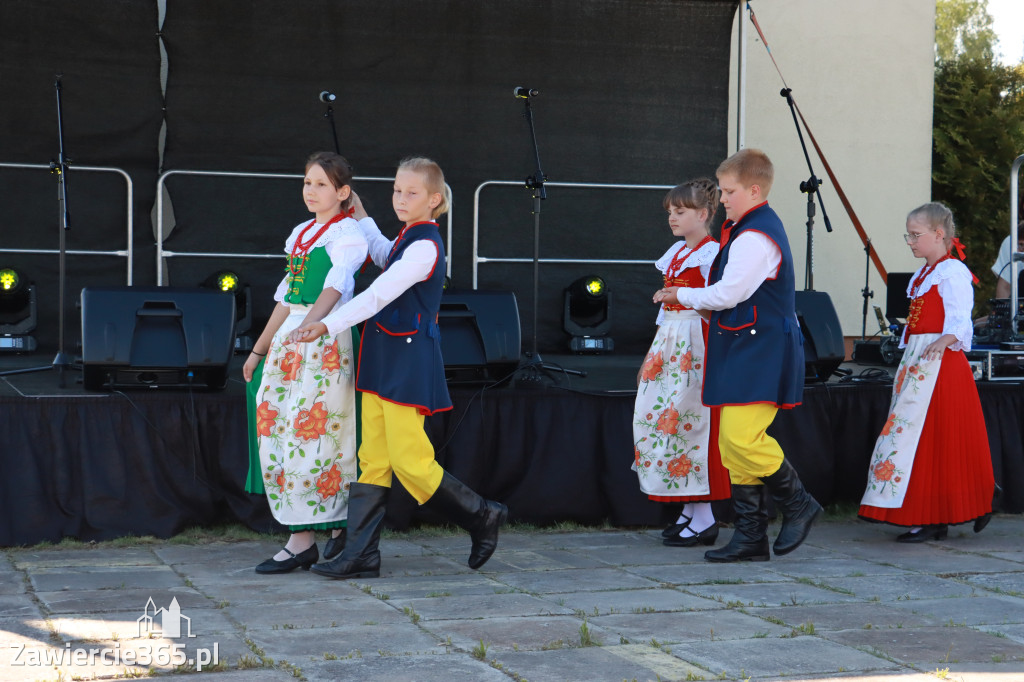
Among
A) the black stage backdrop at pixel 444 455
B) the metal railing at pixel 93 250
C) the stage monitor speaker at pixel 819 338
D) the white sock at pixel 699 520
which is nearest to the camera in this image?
Answer: the black stage backdrop at pixel 444 455

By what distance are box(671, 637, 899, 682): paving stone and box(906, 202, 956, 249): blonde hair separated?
71.8 inches

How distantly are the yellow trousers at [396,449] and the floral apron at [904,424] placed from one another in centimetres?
173

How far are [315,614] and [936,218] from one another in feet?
8.12

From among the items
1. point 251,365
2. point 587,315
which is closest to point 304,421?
point 251,365

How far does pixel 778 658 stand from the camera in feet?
7.80

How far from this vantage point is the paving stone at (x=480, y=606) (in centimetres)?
273

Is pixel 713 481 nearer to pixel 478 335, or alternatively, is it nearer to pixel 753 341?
pixel 753 341

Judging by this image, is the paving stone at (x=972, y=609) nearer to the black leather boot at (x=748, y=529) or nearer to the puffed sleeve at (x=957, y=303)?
the black leather boot at (x=748, y=529)

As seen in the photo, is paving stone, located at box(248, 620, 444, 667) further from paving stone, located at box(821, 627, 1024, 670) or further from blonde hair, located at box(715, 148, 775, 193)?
blonde hair, located at box(715, 148, 775, 193)

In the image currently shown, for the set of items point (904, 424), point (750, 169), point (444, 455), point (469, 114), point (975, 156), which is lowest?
point (444, 455)

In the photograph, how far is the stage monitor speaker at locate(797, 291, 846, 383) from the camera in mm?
4492

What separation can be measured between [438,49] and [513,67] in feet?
1.38

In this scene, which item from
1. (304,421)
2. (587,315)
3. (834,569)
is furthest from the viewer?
(587,315)

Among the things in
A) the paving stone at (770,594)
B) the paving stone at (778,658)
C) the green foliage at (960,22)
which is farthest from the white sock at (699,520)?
the green foliage at (960,22)
